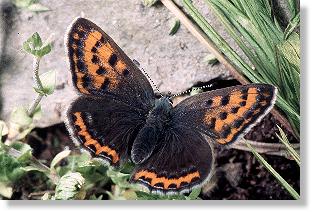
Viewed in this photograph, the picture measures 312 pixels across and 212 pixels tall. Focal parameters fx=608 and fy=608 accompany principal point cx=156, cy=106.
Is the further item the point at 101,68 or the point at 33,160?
the point at 33,160

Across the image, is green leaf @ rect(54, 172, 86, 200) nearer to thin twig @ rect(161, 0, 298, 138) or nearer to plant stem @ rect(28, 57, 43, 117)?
plant stem @ rect(28, 57, 43, 117)

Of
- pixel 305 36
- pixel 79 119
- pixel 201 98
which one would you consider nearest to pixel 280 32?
pixel 305 36

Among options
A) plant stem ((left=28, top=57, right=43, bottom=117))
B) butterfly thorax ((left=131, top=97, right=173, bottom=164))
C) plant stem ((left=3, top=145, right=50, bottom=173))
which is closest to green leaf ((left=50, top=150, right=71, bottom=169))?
plant stem ((left=3, top=145, right=50, bottom=173))

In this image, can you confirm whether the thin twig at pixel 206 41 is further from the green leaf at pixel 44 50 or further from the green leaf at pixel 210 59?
the green leaf at pixel 44 50

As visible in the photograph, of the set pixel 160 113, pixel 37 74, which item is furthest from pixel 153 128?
pixel 37 74

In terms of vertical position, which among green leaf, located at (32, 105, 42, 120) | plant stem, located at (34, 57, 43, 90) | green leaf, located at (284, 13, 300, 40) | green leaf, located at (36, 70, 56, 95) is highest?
plant stem, located at (34, 57, 43, 90)

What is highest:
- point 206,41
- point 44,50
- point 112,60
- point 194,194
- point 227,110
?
point 44,50

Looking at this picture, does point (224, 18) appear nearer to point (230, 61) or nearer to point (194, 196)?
point (230, 61)

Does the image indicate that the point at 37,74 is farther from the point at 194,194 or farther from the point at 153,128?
the point at 194,194
